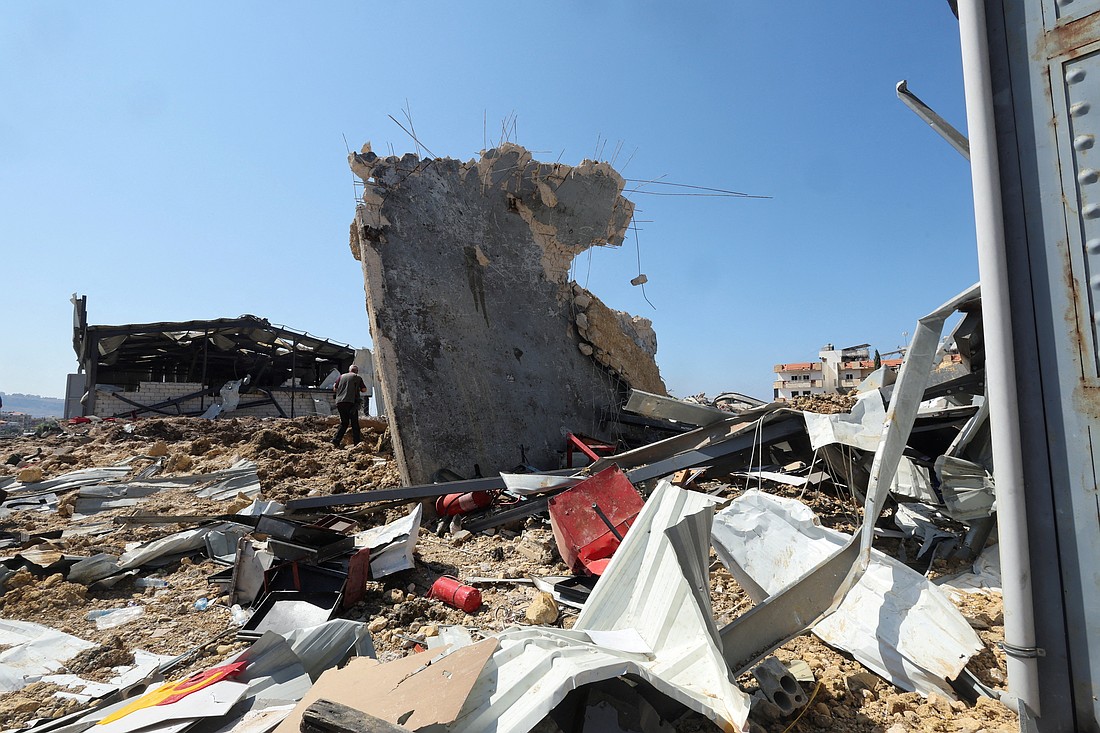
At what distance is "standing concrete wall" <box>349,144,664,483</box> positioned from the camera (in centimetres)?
509

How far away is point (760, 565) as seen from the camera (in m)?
2.69

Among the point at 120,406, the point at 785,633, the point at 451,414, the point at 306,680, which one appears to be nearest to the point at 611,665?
the point at 785,633

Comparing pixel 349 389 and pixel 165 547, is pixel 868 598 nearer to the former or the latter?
pixel 165 547

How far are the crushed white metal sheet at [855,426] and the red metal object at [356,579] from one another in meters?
2.91

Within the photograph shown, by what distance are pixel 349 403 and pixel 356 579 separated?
4224 millimetres

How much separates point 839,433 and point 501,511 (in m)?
2.47

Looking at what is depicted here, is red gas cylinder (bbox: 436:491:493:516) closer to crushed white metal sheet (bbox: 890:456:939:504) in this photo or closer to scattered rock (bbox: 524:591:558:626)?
scattered rock (bbox: 524:591:558:626)

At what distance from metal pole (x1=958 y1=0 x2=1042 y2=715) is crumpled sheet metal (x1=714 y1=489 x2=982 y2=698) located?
0.77 metres

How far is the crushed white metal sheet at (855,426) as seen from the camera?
3.42 metres

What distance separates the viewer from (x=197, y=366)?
18.3 metres

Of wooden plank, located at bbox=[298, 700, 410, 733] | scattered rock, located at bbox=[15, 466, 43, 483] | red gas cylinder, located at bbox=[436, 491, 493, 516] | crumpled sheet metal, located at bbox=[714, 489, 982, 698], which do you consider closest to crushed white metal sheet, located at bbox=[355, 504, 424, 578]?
red gas cylinder, located at bbox=[436, 491, 493, 516]

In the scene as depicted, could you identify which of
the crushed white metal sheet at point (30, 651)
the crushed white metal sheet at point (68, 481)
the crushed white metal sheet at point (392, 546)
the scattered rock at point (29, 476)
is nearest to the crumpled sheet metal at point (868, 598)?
the crushed white metal sheet at point (392, 546)

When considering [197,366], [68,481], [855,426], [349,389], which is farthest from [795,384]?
[68,481]

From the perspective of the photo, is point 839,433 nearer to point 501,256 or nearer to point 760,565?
point 760,565
